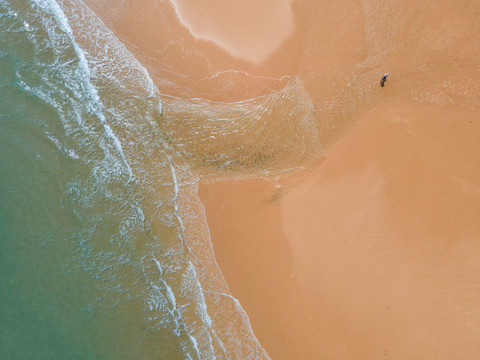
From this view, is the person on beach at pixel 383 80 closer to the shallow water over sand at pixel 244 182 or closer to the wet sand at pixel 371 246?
the shallow water over sand at pixel 244 182

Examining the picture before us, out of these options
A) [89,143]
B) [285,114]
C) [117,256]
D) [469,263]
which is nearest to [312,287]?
[469,263]

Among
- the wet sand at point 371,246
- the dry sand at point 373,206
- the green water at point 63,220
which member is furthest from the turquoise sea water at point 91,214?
the dry sand at point 373,206

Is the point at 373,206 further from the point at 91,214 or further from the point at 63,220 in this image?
the point at 63,220

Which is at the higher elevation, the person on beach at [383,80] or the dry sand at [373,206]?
the person on beach at [383,80]

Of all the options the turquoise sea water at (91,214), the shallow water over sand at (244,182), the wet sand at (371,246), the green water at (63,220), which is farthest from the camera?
the green water at (63,220)

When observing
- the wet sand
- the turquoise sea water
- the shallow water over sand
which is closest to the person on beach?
the shallow water over sand

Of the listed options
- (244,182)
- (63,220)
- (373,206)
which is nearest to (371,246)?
(373,206)
